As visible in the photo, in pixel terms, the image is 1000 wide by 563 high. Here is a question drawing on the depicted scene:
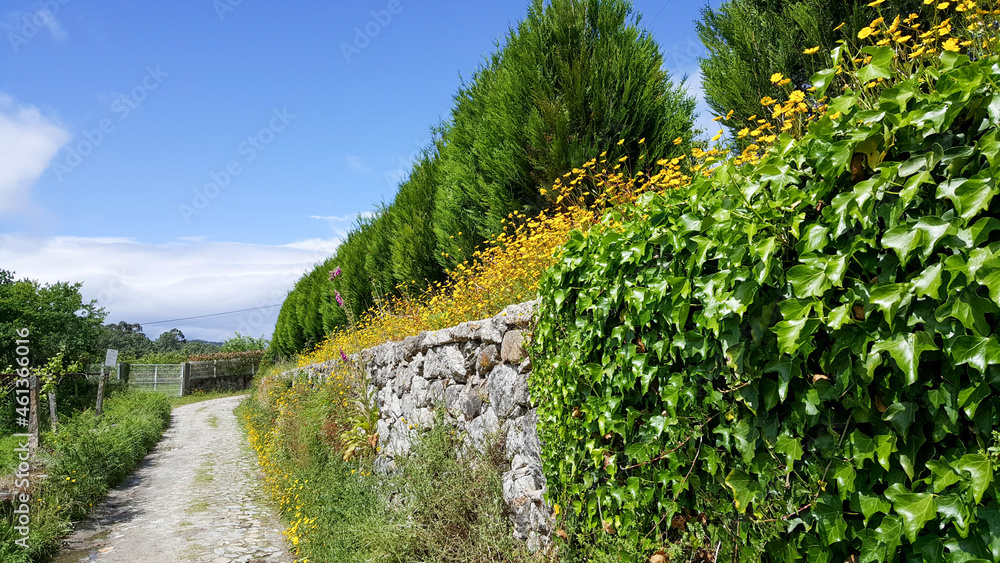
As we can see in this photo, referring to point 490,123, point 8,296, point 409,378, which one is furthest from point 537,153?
point 8,296

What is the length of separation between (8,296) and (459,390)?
61.1ft

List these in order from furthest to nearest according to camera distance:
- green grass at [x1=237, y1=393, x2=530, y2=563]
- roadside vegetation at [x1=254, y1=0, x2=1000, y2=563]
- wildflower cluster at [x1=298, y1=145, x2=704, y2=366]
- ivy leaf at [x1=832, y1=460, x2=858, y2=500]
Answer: wildflower cluster at [x1=298, y1=145, x2=704, y2=366] → green grass at [x1=237, y1=393, x2=530, y2=563] → ivy leaf at [x1=832, y1=460, x2=858, y2=500] → roadside vegetation at [x1=254, y1=0, x2=1000, y2=563]

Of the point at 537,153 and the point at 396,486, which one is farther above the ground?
the point at 537,153

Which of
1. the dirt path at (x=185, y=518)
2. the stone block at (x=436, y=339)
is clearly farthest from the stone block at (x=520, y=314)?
the dirt path at (x=185, y=518)

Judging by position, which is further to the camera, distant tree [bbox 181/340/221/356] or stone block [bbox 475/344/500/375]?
distant tree [bbox 181/340/221/356]

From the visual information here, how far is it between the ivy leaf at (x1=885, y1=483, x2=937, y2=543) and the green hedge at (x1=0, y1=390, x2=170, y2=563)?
761cm

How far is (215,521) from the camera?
7.14 meters

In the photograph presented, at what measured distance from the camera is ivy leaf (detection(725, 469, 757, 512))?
6.83 ft

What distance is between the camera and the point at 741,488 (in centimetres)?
211

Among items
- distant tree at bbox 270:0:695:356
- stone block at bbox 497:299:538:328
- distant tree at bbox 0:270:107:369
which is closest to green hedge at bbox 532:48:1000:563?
stone block at bbox 497:299:538:328

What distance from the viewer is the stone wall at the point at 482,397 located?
156 inches

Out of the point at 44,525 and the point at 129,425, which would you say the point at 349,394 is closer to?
the point at 44,525

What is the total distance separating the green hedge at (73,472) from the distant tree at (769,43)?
369 inches

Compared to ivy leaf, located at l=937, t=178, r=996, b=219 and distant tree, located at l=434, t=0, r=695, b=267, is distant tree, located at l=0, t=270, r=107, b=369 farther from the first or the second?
ivy leaf, located at l=937, t=178, r=996, b=219
